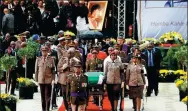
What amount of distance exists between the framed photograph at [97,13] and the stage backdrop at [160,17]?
2.12m

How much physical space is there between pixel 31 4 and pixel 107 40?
402cm

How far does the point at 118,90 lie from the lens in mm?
19812

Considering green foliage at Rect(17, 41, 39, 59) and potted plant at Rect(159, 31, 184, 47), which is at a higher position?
potted plant at Rect(159, 31, 184, 47)

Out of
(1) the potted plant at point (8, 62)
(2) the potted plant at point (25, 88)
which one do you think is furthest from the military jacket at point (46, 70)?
(2) the potted plant at point (25, 88)

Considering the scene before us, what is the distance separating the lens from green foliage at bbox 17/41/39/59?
957 inches

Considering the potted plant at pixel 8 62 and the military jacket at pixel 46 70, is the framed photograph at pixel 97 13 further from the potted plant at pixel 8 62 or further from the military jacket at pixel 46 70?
the military jacket at pixel 46 70

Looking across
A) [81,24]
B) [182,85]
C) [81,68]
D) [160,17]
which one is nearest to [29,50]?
[81,68]

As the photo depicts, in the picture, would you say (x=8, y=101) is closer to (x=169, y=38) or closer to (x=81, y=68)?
(x=81, y=68)

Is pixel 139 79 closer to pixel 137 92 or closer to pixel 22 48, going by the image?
pixel 137 92

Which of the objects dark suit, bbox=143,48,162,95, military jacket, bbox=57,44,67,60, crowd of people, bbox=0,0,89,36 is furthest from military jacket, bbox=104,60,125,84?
crowd of people, bbox=0,0,89,36

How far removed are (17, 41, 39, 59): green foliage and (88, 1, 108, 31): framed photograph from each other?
888 centimetres

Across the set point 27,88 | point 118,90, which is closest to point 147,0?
point 27,88

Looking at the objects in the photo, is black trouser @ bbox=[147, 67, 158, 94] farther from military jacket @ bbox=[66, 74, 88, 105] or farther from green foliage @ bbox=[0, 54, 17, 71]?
military jacket @ bbox=[66, 74, 88, 105]

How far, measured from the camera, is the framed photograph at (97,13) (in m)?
33.7
